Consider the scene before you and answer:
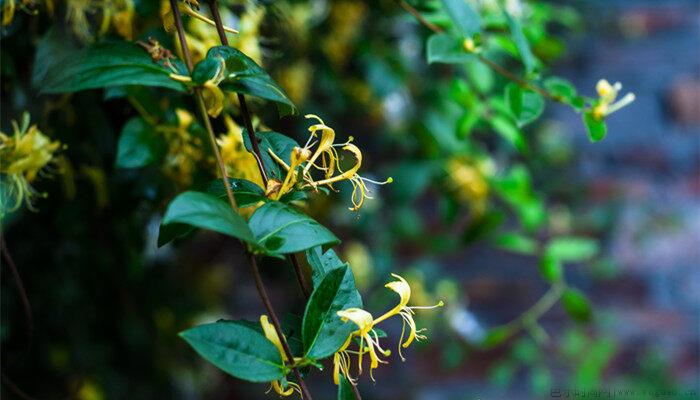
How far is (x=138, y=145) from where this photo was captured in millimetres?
492

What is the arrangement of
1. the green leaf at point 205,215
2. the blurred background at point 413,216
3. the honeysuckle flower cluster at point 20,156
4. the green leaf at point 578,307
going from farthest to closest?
the green leaf at point 578,307 < the blurred background at point 413,216 < the honeysuckle flower cluster at point 20,156 < the green leaf at point 205,215

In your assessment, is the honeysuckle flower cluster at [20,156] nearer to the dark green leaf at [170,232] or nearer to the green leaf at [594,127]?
the dark green leaf at [170,232]

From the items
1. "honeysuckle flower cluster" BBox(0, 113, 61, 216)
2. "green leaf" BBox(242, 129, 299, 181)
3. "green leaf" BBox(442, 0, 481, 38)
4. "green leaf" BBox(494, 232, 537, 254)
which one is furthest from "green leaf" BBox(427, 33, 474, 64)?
"green leaf" BBox(494, 232, 537, 254)

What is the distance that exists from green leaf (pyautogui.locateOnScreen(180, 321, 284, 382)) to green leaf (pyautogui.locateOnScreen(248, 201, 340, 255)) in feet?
0.12

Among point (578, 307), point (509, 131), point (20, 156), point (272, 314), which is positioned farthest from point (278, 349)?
point (578, 307)

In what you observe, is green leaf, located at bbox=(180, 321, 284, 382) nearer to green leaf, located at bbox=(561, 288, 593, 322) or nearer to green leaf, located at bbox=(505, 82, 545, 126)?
green leaf, located at bbox=(505, 82, 545, 126)

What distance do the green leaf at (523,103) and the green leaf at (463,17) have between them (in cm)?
5

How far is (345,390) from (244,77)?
152 millimetres

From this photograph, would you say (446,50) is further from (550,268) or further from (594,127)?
(550,268)

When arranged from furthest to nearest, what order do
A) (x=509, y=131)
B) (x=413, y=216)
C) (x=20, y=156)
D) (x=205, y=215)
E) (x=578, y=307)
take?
(x=413, y=216) → (x=578, y=307) → (x=509, y=131) → (x=20, y=156) → (x=205, y=215)

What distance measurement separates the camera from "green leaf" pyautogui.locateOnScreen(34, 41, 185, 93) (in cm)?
34

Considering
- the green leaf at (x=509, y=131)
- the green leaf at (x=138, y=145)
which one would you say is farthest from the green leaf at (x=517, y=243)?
the green leaf at (x=138, y=145)

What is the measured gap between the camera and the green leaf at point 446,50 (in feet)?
1.58

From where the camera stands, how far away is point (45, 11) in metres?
0.52
